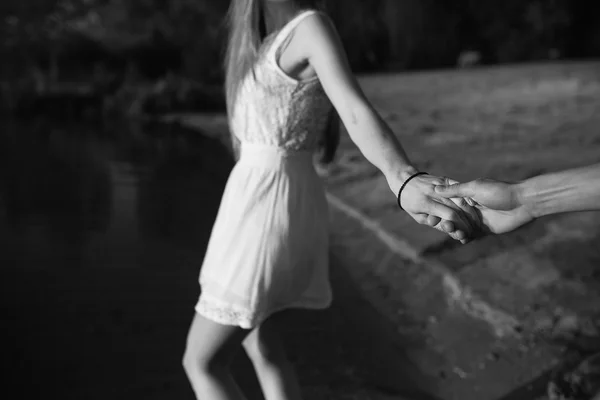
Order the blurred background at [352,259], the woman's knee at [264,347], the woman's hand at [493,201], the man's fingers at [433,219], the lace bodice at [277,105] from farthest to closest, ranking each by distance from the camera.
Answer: the blurred background at [352,259] → the woman's knee at [264,347] → the lace bodice at [277,105] → the man's fingers at [433,219] → the woman's hand at [493,201]

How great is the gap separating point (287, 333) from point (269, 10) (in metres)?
1.89

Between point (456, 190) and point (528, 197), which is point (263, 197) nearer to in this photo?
point (456, 190)

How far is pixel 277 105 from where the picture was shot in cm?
163

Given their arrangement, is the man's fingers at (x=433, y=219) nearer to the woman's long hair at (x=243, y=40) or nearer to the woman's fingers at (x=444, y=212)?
the woman's fingers at (x=444, y=212)

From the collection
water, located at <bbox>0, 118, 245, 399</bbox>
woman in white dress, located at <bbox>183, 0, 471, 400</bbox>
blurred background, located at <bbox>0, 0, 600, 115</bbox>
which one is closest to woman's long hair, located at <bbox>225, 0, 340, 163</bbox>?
woman in white dress, located at <bbox>183, 0, 471, 400</bbox>

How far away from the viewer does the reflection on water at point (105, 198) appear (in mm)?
4617

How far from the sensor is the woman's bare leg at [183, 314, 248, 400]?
1.66 m

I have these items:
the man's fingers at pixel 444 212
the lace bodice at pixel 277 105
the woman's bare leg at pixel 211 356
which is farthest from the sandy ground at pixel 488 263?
the man's fingers at pixel 444 212

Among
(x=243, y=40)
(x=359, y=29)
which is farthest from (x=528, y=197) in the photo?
(x=359, y=29)

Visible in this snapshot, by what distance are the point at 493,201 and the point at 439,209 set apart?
0.32 feet

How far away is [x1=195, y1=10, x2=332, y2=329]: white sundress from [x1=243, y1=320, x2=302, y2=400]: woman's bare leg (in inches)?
3.5

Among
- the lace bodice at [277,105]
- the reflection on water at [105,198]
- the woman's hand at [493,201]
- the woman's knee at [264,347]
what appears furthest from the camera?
the reflection on water at [105,198]

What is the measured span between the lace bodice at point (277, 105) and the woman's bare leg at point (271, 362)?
1.29 ft

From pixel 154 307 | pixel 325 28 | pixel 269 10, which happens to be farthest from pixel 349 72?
pixel 154 307
